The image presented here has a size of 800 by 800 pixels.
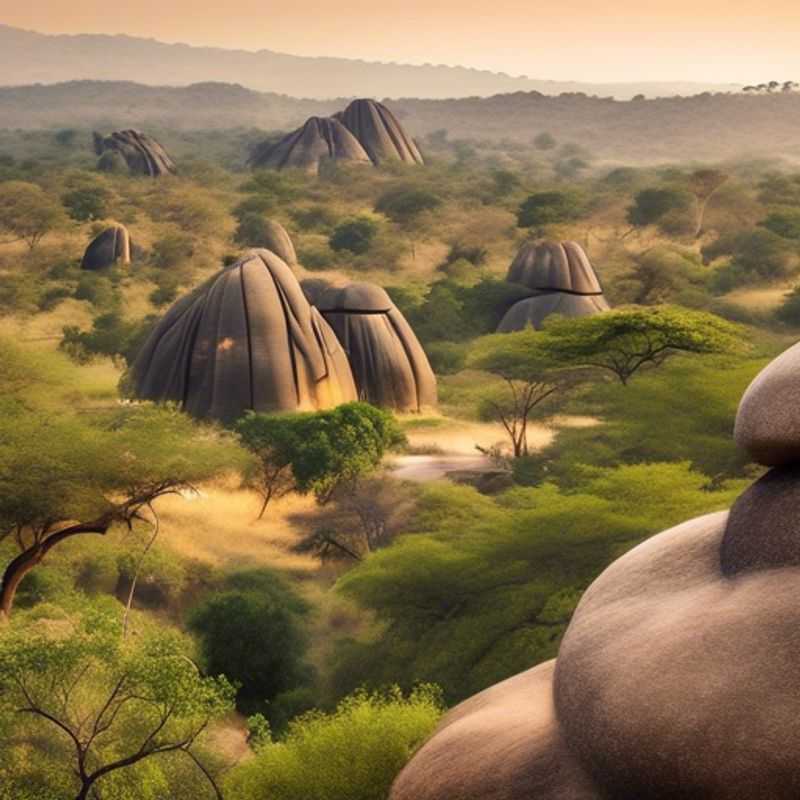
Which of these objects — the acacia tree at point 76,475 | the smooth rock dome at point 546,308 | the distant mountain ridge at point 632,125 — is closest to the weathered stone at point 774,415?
the acacia tree at point 76,475

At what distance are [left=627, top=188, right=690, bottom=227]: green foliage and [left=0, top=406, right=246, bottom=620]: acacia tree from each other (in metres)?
46.4

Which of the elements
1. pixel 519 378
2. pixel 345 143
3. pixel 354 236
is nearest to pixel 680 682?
pixel 519 378

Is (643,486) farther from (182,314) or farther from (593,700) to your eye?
(182,314)

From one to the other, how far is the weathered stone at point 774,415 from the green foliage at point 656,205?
57135mm

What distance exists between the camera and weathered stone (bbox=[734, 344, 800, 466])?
6.29 metres

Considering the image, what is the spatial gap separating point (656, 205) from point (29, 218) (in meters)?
31.5

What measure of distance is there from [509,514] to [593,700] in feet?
29.2

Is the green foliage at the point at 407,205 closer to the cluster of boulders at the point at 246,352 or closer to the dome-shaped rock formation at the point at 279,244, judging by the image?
the dome-shaped rock formation at the point at 279,244

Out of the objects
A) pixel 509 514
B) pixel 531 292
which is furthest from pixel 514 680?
pixel 531 292

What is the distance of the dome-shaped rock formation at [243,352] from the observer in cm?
2431

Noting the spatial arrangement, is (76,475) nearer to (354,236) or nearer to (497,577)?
(497,577)

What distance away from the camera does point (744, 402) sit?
22.1 ft

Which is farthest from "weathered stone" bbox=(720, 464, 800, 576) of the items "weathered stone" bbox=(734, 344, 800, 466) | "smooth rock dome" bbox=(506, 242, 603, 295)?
"smooth rock dome" bbox=(506, 242, 603, 295)

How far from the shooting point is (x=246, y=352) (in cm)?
2441
